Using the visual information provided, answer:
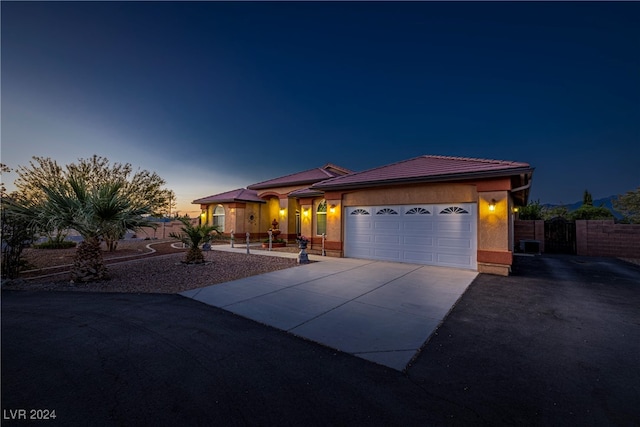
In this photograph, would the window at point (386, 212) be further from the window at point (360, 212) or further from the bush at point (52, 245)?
the bush at point (52, 245)

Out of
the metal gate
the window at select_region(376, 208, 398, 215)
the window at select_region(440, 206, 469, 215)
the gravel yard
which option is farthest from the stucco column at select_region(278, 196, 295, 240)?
the metal gate

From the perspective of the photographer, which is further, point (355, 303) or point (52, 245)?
point (52, 245)

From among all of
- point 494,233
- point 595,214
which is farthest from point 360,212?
point 595,214

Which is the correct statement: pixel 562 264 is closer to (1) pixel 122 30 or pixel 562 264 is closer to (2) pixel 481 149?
(1) pixel 122 30

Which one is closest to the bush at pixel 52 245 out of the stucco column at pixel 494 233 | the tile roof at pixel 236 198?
the tile roof at pixel 236 198

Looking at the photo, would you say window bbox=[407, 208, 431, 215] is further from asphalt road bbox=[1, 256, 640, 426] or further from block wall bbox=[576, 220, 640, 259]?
block wall bbox=[576, 220, 640, 259]

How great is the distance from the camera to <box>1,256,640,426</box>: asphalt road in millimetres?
2121

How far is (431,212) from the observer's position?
9508mm

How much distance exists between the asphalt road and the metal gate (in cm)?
1202

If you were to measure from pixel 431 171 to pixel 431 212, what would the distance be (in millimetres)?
1634

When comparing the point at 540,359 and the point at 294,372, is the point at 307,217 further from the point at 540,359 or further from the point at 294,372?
the point at 540,359

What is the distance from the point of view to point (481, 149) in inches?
1145

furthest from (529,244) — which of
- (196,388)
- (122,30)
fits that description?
(122,30)

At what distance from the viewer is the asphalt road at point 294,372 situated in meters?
2.12
